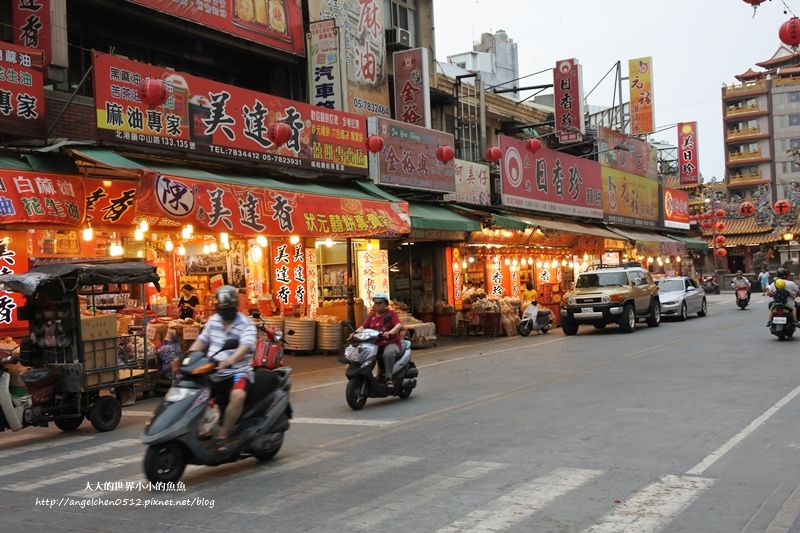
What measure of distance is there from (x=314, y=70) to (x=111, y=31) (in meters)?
5.34

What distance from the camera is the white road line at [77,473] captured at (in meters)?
7.60

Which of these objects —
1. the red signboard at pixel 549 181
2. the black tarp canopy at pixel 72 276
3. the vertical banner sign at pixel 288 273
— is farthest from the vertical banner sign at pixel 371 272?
the black tarp canopy at pixel 72 276

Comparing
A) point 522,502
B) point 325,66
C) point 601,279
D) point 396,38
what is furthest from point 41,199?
point 601,279

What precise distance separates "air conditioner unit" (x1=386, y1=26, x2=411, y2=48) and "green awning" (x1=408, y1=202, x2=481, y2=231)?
521 cm

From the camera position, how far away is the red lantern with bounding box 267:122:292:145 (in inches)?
679

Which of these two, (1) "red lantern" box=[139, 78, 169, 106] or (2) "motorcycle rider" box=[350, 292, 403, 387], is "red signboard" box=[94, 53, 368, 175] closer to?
(1) "red lantern" box=[139, 78, 169, 106]

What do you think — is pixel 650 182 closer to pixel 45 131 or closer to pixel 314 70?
pixel 314 70

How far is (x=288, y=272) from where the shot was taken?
2056 cm

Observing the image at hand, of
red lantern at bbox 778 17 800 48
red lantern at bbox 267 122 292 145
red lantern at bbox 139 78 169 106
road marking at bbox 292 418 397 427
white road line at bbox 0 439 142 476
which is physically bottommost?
white road line at bbox 0 439 142 476

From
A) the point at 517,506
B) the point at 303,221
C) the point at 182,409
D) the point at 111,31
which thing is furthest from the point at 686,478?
the point at 111,31

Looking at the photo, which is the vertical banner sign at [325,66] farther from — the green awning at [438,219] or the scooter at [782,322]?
the scooter at [782,322]

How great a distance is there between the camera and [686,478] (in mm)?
6805

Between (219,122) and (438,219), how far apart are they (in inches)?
318

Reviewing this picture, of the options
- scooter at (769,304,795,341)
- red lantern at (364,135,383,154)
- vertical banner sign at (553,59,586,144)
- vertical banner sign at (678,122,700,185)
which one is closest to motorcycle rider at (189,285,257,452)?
red lantern at (364,135,383,154)
